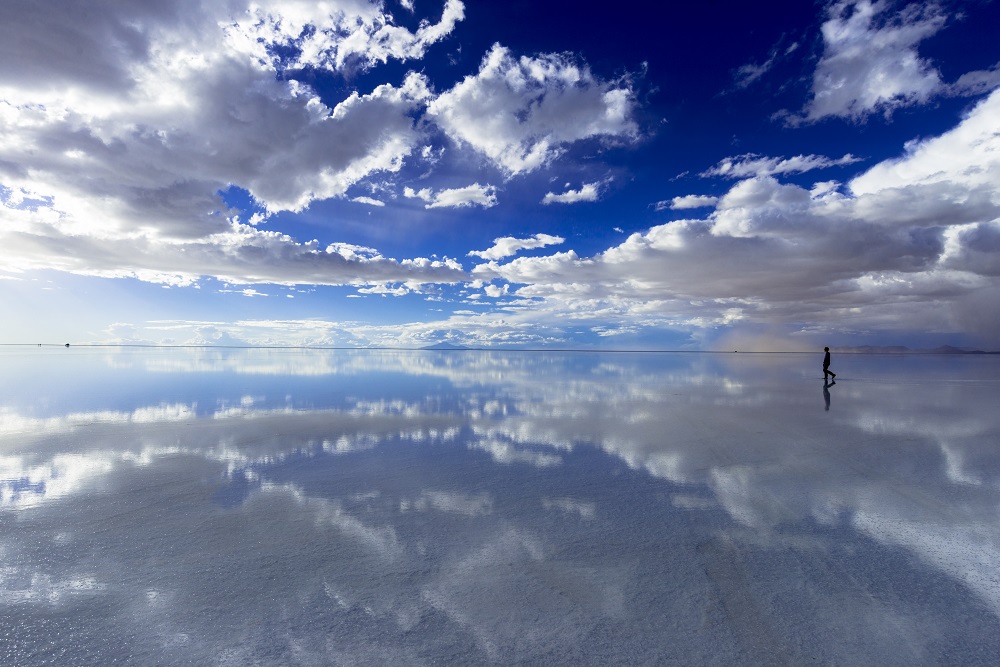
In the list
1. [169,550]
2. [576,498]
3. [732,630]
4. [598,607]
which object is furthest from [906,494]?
[169,550]

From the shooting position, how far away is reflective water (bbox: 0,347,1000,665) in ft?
13.7

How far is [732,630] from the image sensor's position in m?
4.28

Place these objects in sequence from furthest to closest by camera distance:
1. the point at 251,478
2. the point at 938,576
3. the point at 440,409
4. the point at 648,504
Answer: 1. the point at 440,409
2. the point at 251,478
3. the point at 648,504
4. the point at 938,576

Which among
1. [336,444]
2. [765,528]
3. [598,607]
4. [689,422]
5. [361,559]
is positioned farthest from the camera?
[689,422]

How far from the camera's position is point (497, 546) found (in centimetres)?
596

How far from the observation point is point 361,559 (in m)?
5.60

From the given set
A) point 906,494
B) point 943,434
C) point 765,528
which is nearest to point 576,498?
point 765,528

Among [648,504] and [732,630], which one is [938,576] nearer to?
[732,630]

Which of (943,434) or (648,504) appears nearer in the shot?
(648,504)

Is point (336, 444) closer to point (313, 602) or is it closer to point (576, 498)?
point (576, 498)

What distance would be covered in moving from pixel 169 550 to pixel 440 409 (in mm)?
11599

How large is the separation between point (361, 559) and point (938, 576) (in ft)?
20.2

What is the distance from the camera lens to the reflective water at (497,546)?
417 cm

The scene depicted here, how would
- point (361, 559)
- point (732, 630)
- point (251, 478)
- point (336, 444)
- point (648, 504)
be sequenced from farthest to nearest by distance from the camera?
point (336, 444) → point (251, 478) → point (648, 504) → point (361, 559) → point (732, 630)
